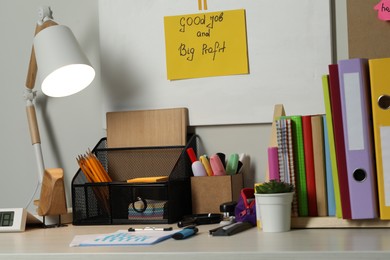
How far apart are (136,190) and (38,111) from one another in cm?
46

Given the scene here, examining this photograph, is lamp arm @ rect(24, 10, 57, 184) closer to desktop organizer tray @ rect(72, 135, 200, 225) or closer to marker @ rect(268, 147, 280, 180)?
desktop organizer tray @ rect(72, 135, 200, 225)

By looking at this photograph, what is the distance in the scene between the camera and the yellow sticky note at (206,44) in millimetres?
1585

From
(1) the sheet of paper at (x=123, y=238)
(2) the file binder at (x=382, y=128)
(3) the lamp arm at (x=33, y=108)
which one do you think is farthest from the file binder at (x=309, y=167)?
(3) the lamp arm at (x=33, y=108)

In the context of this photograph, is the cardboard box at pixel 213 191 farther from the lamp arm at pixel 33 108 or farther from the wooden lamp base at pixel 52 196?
the lamp arm at pixel 33 108

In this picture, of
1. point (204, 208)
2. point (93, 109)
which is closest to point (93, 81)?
point (93, 109)

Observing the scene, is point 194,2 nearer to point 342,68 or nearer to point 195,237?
point 342,68

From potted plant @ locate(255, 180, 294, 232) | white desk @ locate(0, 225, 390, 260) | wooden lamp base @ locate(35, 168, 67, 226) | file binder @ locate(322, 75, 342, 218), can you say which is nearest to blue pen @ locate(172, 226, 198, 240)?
white desk @ locate(0, 225, 390, 260)

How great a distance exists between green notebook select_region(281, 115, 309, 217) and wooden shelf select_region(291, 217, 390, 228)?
2 centimetres

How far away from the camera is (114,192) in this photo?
4.85 feet

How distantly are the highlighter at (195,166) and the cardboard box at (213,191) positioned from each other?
0.02 m

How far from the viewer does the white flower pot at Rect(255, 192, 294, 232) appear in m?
1.19

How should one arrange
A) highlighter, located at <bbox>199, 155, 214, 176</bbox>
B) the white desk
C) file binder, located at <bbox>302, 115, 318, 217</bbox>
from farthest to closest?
highlighter, located at <bbox>199, 155, 214, 176</bbox>
file binder, located at <bbox>302, 115, 318, 217</bbox>
the white desk

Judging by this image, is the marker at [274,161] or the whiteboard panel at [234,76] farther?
the whiteboard panel at [234,76]

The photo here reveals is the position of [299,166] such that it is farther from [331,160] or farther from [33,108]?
[33,108]
